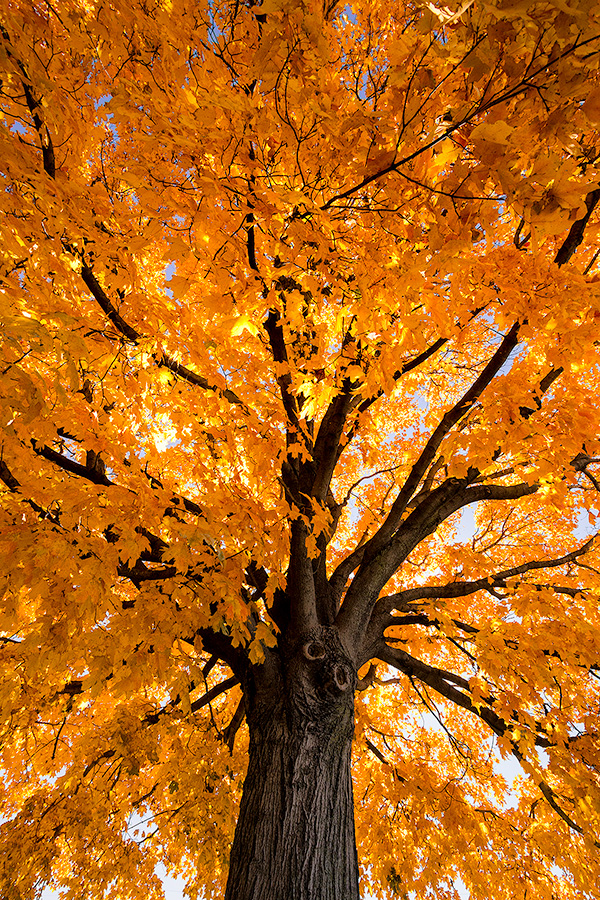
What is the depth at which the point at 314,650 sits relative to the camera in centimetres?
283

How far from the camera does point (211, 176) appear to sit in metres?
1.84

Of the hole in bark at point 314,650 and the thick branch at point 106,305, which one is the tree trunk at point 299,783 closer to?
the hole in bark at point 314,650

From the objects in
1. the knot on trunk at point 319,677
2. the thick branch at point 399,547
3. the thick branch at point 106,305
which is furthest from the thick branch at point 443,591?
the thick branch at point 106,305

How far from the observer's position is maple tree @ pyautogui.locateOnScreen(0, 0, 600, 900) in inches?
61.6

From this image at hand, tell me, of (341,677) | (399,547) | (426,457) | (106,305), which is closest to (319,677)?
(341,677)

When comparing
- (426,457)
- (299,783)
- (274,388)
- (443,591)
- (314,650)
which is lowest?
(299,783)

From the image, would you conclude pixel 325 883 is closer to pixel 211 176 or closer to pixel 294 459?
pixel 294 459

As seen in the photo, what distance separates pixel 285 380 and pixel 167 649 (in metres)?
2.09

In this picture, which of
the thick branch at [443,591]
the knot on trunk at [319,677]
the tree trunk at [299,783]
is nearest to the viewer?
the tree trunk at [299,783]

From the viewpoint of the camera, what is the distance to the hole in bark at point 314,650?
Answer: 2795mm

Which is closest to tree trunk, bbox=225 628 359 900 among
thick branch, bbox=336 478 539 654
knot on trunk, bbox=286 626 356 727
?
knot on trunk, bbox=286 626 356 727

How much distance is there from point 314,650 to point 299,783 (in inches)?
29.5

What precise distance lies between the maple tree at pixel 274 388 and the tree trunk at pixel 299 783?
16mm

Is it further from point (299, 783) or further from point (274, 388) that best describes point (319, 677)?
Result: point (274, 388)
